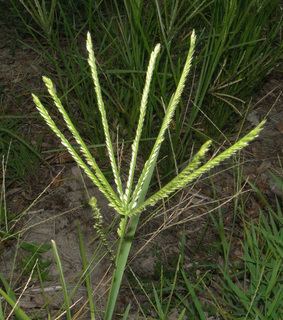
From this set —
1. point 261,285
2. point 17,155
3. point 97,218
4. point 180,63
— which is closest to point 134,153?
point 97,218

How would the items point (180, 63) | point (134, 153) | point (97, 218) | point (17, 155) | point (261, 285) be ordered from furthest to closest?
point (17, 155) → point (180, 63) → point (261, 285) → point (97, 218) → point (134, 153)

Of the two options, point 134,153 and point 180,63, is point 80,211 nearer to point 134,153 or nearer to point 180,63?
point 180,63

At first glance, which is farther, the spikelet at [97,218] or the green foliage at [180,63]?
the green foliage at [180,63]

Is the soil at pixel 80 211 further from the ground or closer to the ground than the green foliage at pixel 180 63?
closer to the ground

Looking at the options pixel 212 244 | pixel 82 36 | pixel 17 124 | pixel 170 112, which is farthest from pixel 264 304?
pixel 82 36

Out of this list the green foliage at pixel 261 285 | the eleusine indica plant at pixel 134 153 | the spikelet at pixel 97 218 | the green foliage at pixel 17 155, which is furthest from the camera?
the green foliage at pixel 17 155

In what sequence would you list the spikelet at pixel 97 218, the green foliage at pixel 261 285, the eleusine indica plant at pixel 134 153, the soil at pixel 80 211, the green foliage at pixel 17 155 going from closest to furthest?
the eleusine indica plant at pixel 134 153, the spikelet at pixel 97 218, the green foliage at pixel 261 285, the soil at pixel 80 211, the green foliage at pixel 17 155

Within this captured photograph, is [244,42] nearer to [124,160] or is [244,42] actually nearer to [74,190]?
[124,160]

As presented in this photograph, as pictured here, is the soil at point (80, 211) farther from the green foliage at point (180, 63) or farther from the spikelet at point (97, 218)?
the spikelet at point (97, 218)

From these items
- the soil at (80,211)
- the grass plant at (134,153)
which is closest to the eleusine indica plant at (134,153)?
the grass plant at (134,153)
